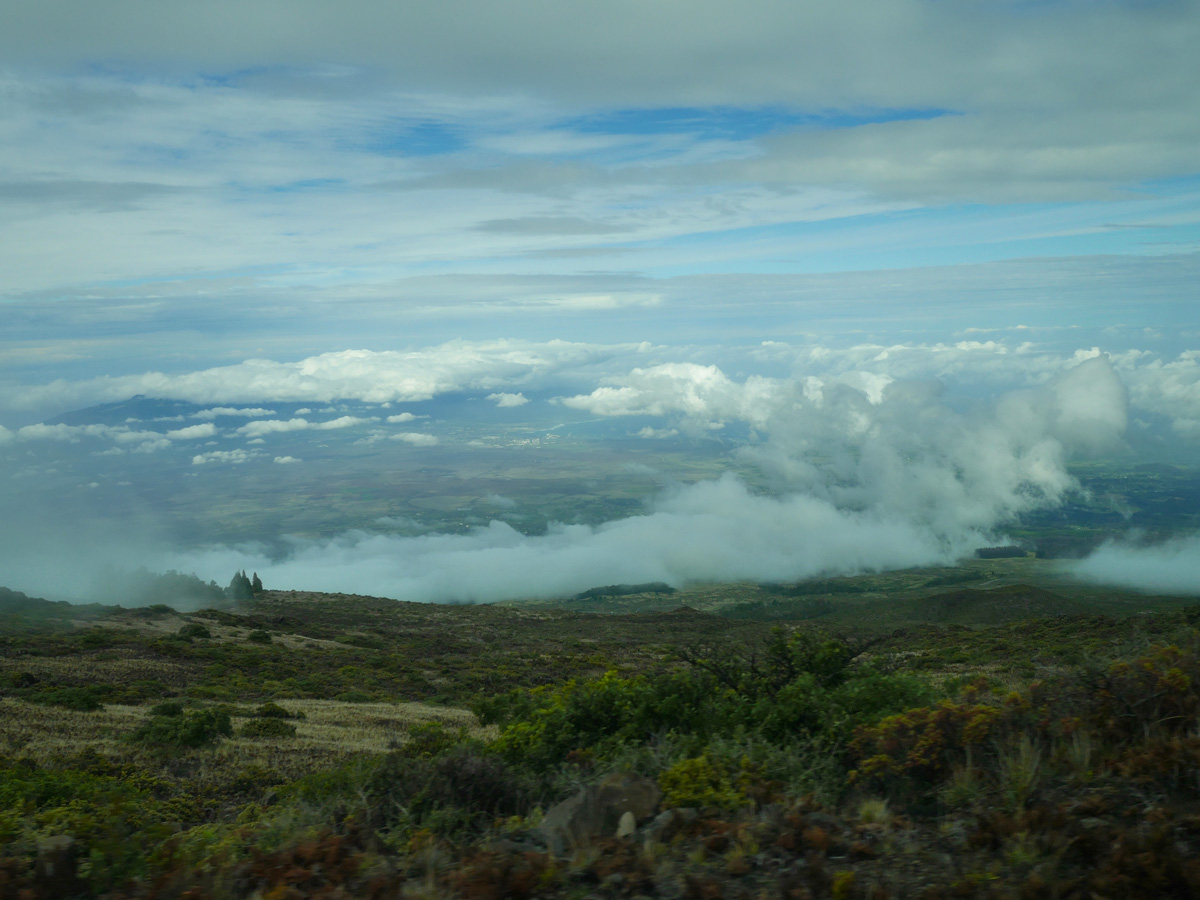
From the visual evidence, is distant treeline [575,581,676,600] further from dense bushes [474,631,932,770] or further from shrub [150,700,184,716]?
dense bushes [474,631,932,770]

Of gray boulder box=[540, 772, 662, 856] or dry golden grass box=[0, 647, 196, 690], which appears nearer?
gray boulder box=[540, 772, 662, 856]

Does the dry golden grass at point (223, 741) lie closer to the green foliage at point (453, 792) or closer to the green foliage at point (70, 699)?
the green foliage at point (70, 699)

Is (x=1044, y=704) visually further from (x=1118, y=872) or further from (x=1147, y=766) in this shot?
(x=1118, y=872)

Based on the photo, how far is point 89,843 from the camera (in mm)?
5445

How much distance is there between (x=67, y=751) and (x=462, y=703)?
37.8ft

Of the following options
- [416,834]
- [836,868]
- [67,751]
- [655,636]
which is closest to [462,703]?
[67,751]

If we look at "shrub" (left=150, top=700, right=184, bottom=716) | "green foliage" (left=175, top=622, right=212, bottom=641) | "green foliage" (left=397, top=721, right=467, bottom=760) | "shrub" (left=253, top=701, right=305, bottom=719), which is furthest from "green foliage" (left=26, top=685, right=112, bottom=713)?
"green foliage" (left=175, top=622, right=212, bottom=641)

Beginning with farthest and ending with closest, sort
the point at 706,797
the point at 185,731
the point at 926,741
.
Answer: the point at 185,731
the point at 926,741
the point at 706,797

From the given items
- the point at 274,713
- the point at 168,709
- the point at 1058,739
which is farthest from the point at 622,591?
the point at 1058,739

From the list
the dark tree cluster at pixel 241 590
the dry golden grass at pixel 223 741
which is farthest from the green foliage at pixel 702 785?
the dark tree cluster at pixel 241 590

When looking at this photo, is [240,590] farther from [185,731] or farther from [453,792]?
[453,792]

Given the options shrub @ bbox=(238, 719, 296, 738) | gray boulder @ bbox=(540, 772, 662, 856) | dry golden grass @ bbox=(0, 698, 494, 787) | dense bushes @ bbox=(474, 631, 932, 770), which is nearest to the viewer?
gray boulder @ bbox=(540, 772, 662, 856)

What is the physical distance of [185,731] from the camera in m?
13.0

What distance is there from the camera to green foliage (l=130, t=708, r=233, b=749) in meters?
12.9
